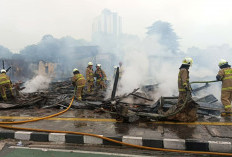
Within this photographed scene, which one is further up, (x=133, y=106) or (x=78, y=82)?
(x=78, y=82)

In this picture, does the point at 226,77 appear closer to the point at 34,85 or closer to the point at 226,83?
the point at 226,83

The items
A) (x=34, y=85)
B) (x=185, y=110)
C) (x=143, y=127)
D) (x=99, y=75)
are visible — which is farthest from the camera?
(x=34, y=85)

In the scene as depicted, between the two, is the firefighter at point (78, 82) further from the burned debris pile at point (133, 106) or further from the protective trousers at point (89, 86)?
the protective trousers at point (89, 86)

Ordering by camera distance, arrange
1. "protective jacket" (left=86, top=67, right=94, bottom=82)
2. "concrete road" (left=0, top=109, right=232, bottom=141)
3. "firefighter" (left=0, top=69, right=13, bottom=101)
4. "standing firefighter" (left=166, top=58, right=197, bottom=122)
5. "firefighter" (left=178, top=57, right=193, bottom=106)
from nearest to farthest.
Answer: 1. "concrete road" (left=0, top=109, right=232, bottom=141)
2. "standing firefighter" (left=166, top=58, right=197, bottom=122)
3. "firefighter" (left=178, top=57, right=193, bottom=106)
4. "firefighter" (left=0, top=69, right=13, bottom=101)
5. "protective jacket" (left=86, top=67, right=94, bottom=82)

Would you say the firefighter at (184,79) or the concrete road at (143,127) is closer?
the concrete road at (143,127)

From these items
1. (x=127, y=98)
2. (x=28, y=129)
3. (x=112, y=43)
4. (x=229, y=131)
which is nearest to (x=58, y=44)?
(x=112, y=43)

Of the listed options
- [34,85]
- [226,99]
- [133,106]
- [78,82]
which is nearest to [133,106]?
[133,106]

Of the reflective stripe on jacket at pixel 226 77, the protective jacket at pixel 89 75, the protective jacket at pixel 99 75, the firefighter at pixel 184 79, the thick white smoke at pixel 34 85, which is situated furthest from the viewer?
the thick white smoke at pixel 34 85

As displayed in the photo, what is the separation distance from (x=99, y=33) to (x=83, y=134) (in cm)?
2995

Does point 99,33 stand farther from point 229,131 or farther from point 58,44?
point 229,131

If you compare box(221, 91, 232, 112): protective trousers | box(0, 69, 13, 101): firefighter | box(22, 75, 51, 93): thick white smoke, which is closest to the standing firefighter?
box(221, 91, 232, 112): protective trousers

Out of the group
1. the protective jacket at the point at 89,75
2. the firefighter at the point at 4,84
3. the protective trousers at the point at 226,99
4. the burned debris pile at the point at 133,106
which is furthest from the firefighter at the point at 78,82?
the protective trousers at the point at 226,99

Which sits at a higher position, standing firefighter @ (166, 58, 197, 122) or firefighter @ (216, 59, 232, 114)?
firefighter @ (216, 59, 232, 114)

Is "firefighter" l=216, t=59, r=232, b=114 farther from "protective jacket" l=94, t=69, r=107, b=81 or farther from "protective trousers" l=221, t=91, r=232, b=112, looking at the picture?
"protective jacket" l=94, t=69, r=107, b=81
